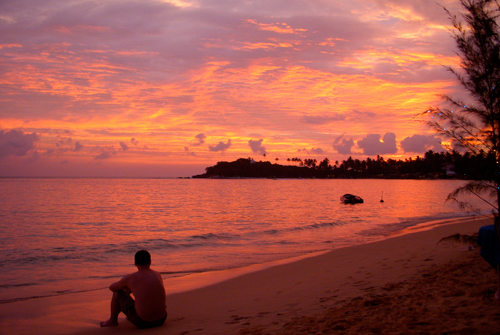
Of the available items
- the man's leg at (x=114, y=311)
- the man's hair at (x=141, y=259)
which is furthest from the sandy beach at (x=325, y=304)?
the man's hair at (x=141, y=259)

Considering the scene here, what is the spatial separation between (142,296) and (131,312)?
0.42 metres

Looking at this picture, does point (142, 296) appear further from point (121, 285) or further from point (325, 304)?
point (325, 304)

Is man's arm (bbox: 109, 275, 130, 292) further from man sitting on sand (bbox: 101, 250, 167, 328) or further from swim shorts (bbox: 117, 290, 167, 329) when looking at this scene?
swim shorts (bbox: 117, 290, 167, 329)

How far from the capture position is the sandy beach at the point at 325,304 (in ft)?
17.3

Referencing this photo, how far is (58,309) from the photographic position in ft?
27.6

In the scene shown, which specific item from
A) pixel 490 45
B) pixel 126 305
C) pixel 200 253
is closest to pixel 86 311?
pixel 126 305

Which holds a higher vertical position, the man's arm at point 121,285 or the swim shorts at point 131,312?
the man's arm at point 121,285

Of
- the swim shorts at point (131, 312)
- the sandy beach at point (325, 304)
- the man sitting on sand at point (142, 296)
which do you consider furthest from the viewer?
the swim shorts at point (131, 312)

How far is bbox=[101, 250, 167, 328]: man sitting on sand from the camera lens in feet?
20.1

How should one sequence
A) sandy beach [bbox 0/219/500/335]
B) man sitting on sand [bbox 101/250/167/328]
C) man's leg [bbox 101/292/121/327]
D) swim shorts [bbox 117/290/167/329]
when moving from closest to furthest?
sandy beach [bbox 0/219/500/335] → man sitting on sand [bbox 101/250/167/328] → swim shorts [bbox 117/290/167/329] → man's leg [bbox 101/292/121/327]

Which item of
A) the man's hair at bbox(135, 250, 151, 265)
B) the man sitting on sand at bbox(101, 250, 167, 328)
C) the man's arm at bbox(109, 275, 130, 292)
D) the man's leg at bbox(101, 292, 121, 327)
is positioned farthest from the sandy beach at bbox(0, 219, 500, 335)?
the man's hair at bbox(135, 250, 151, 265)

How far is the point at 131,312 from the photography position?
625 cm

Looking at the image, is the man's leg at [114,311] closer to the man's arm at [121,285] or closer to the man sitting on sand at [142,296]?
the man sitting on sand at [142,296]

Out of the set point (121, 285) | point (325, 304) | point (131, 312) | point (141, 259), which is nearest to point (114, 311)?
point (131, 312)
